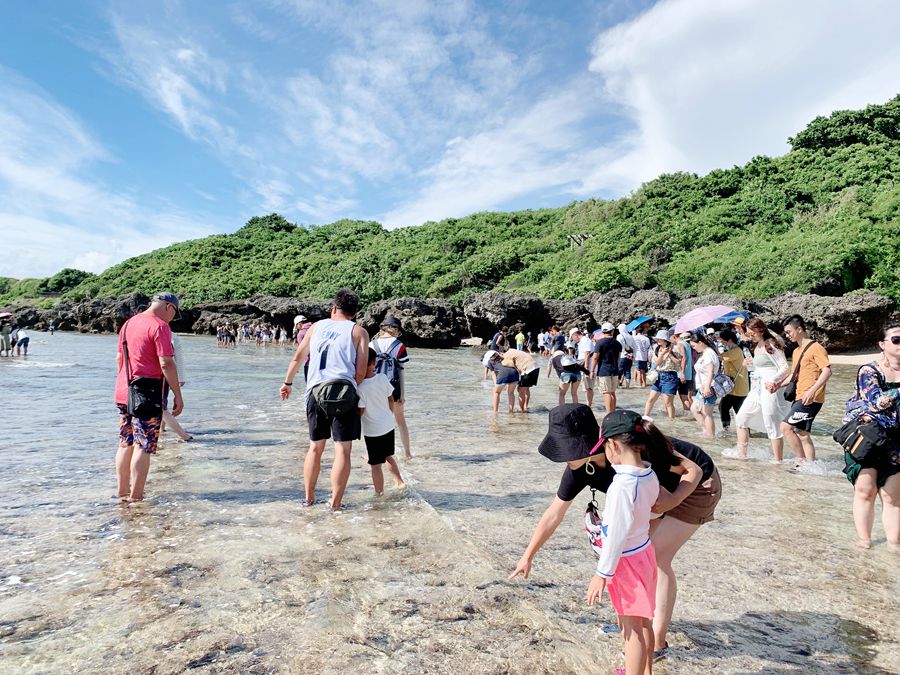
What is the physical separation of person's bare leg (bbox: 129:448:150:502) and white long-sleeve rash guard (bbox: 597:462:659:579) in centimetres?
406

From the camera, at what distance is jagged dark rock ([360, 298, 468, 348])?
30.8m

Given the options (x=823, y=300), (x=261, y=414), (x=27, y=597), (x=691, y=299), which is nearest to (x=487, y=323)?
(x=691, y=299)

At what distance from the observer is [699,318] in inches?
430

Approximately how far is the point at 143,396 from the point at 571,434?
3719 mm

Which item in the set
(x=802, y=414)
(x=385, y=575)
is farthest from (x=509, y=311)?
(x=385, y=575)

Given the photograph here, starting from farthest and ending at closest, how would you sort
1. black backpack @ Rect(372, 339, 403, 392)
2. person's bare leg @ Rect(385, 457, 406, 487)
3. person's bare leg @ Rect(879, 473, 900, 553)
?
1. black backpack @ Rect(372, 339, 403, 392)
2. person's bare leg @ Rect(385, 457, 406, 487)
3. person's bare leg @ Rect(879, 473, 900, 553)

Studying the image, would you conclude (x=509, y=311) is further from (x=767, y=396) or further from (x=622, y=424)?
(x=622, y=424)

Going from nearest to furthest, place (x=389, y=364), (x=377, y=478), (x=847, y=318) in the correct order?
(x=377, y=478) → (x=389, y=364) → (x=847, y=318)

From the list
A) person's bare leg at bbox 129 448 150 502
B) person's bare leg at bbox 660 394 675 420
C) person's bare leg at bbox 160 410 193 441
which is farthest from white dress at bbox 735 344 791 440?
person's bare leg at bbox 160 410 193 441

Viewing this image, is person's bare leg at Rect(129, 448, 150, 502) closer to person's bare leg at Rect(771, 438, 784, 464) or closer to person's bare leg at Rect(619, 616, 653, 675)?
person's bare leg at Rect(619, 616, 653, 675)

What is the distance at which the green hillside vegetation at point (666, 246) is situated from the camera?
26359 millimetres

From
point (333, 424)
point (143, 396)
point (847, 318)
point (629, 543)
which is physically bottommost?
point (629, 543)

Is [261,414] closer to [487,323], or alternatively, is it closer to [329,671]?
[329,671]

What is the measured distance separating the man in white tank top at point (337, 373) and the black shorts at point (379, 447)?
0.30 metres
